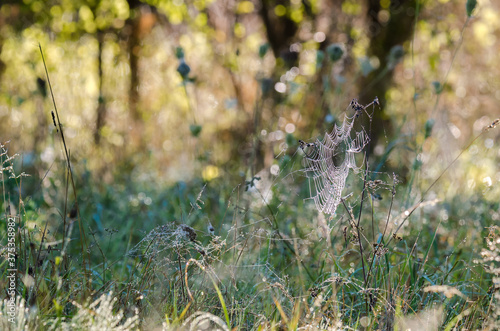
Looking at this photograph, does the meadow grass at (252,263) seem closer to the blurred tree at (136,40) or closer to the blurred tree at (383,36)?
the blurred tree at (383,36)

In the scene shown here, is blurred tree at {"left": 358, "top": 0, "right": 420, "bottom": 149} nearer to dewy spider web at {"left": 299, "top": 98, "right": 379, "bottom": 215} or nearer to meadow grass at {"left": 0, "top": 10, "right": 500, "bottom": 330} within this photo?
meadow grass at {"left": 0, "top": 10, "right": 500, "bottom": 330}

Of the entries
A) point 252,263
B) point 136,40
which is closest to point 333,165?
point 252,263

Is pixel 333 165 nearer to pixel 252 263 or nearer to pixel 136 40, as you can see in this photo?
pixel 252 263

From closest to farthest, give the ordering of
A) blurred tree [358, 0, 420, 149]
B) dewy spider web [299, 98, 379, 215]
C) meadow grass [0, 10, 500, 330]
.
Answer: meadow grass [0, 10, 500, 330]
dewy spider web [299, 98, 379, 215]
blurred tree [358, 0, 420, 149]

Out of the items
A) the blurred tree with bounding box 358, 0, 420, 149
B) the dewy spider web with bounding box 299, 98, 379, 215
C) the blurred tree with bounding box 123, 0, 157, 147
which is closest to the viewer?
the dewy spider web with bounding box 299, 98, 379, 215

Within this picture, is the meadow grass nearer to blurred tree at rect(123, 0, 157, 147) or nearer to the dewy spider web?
the dewy spider web

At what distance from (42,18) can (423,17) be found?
320 centimetres

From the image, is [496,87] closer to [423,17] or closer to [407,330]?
[423,17]

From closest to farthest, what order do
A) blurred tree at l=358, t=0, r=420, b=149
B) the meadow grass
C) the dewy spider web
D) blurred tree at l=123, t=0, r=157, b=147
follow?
1. the meadow grass
2. the dewy spider web
3. blurred tree at l=358, t=0, r=420, b=149
4. blurred tree at l=123, t=0, r=157, b=147

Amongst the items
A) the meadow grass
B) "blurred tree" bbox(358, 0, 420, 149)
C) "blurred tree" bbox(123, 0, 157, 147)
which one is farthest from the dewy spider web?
"blurred tree" bbox(123, 0, 157, 147)

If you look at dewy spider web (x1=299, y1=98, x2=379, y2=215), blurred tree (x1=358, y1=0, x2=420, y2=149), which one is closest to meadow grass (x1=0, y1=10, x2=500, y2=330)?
dewy spider web (x1=299, y1=98, x2=379, y2=215)

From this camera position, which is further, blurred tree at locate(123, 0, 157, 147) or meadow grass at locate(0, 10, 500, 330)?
blurred tree at locate(123, 0, 157, 147)

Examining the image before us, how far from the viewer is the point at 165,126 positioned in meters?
5.26

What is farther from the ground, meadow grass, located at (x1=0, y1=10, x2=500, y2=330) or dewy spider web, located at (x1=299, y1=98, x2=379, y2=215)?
Answer: dewy spider web, located at (x1=299, y1=98, x2=379, y2=215)
